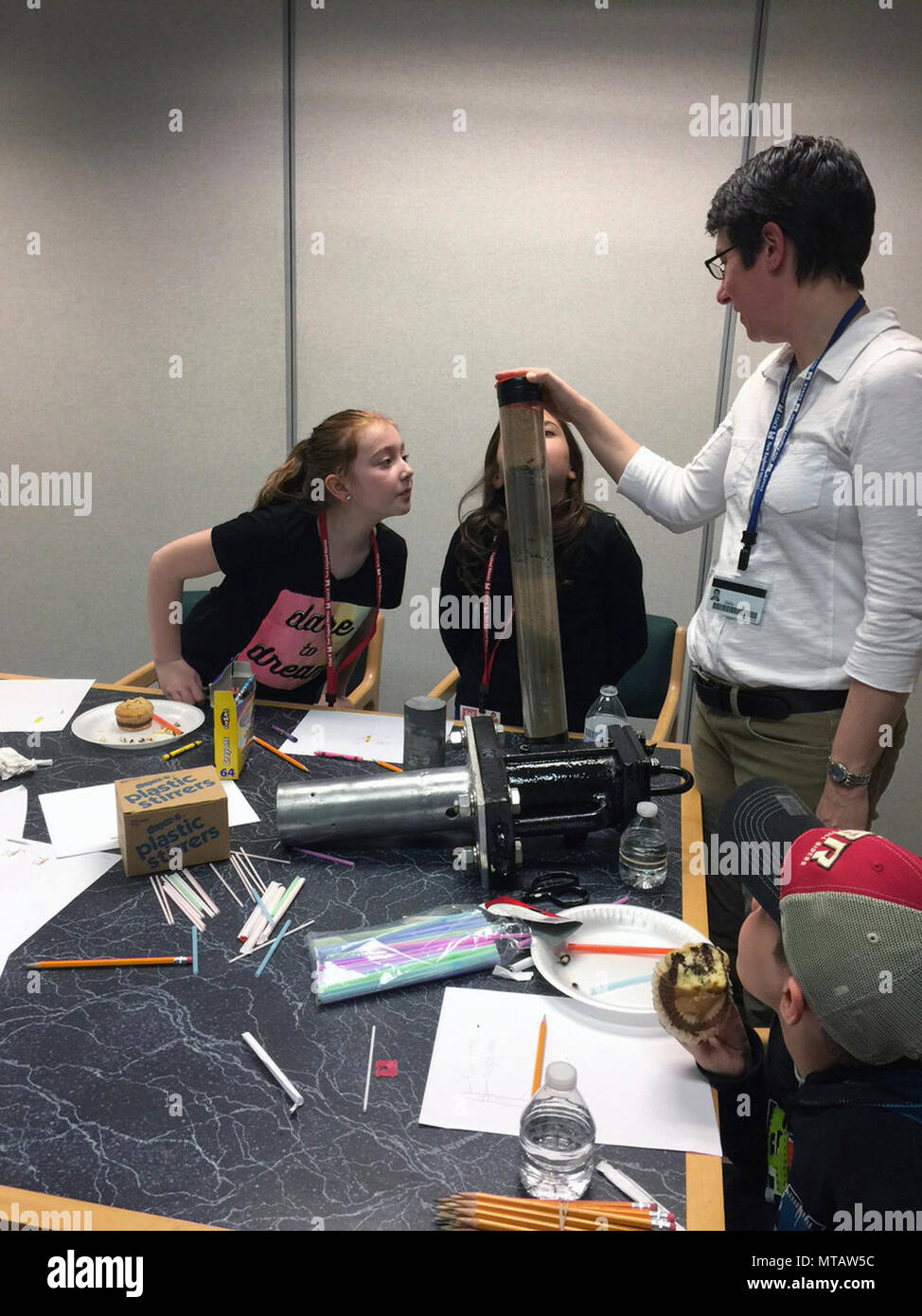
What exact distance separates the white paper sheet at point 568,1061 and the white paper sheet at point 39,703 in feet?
3.80

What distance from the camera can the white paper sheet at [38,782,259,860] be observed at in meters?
1.48

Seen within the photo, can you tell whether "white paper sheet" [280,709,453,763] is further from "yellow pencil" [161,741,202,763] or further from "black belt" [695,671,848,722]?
"black belt" [695,671,848,722]

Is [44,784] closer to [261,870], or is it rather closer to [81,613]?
[261,870]

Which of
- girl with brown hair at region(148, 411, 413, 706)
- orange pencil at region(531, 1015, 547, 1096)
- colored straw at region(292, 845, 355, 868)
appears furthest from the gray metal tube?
girl with brown hair at region(148, 411, 413, 706)

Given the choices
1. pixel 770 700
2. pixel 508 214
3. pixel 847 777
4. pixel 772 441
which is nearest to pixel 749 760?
pixel 770 700

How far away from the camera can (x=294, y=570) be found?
2.28m

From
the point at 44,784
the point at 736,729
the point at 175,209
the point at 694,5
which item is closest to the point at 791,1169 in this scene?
A: the point at 736,729

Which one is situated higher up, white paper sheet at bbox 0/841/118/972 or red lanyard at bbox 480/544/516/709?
red lanyard at bbox 480/544/516/709

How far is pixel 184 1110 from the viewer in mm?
972

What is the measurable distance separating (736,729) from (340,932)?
95 centimetres

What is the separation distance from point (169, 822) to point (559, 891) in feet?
2.02

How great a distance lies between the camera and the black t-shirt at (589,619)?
238 cm

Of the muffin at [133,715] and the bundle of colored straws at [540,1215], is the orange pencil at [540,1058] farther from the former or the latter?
the muffin at [133,715]

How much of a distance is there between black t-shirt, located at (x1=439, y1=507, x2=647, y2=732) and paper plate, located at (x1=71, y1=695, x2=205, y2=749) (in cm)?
82
